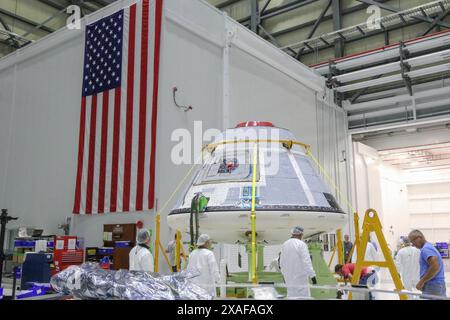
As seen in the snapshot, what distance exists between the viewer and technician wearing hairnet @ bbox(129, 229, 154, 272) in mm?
6477

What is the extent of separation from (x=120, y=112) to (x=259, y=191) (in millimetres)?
6077

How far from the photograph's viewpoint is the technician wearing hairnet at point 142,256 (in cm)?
648

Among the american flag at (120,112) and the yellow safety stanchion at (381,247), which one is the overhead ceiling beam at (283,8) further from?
the yellow safety stanchion at (381,247)

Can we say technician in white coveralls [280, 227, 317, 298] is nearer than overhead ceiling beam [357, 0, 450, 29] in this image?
Yes

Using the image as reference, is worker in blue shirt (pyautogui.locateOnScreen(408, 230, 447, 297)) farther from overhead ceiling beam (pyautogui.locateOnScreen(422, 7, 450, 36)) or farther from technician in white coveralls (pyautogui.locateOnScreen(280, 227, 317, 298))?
overhead ceiling beam (pyautogui.locateOnScreen(422, 7, 450, 36))

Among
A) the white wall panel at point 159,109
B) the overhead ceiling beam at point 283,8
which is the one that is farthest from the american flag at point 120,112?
the overhead ceiling beam at point 283,8

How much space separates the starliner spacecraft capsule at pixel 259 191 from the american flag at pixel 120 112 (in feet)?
12.2

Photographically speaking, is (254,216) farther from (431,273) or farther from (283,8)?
(283,8)

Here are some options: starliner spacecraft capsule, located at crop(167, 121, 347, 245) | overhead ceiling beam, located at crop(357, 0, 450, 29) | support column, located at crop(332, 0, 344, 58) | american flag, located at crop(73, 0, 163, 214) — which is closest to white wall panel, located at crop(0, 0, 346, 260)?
american flag, located at crop(73, 0, 163, 214)

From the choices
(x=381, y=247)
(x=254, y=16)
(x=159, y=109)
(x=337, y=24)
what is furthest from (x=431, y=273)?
(x=254, y=16)

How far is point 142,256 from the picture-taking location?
653cm

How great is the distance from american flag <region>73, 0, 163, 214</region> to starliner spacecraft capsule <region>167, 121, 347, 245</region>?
3.72 metres
